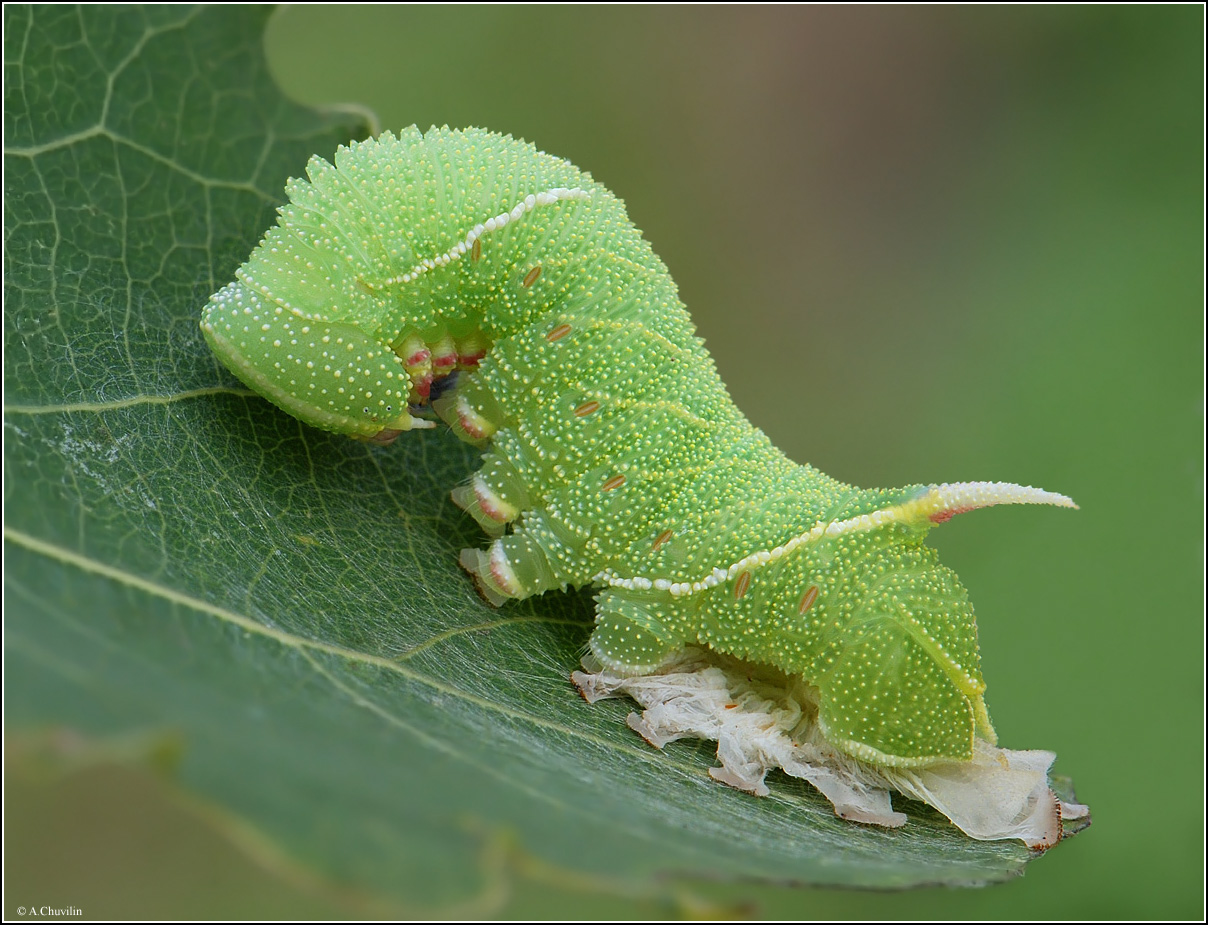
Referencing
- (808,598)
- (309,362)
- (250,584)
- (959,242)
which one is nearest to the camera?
(250,584)

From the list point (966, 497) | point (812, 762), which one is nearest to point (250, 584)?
point (812, 762)

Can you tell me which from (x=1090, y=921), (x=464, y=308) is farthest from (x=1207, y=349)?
(x=464, y=308)

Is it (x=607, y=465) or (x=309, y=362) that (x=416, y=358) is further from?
(x=607, y=465)

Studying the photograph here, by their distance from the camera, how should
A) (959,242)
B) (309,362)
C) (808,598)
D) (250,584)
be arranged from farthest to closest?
(959,242)
(808,598)
(309,362)
(250,584)

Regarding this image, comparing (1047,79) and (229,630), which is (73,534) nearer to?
(229,630)

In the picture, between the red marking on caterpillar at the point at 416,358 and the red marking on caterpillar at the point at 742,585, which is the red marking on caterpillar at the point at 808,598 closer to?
the red marking on caterpillar at the point at 742,585

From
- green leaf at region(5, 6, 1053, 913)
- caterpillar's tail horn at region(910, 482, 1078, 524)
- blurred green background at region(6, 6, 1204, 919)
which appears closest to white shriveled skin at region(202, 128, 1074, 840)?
caterpillar's tail horn at region(910, 482, 1078, 524)
